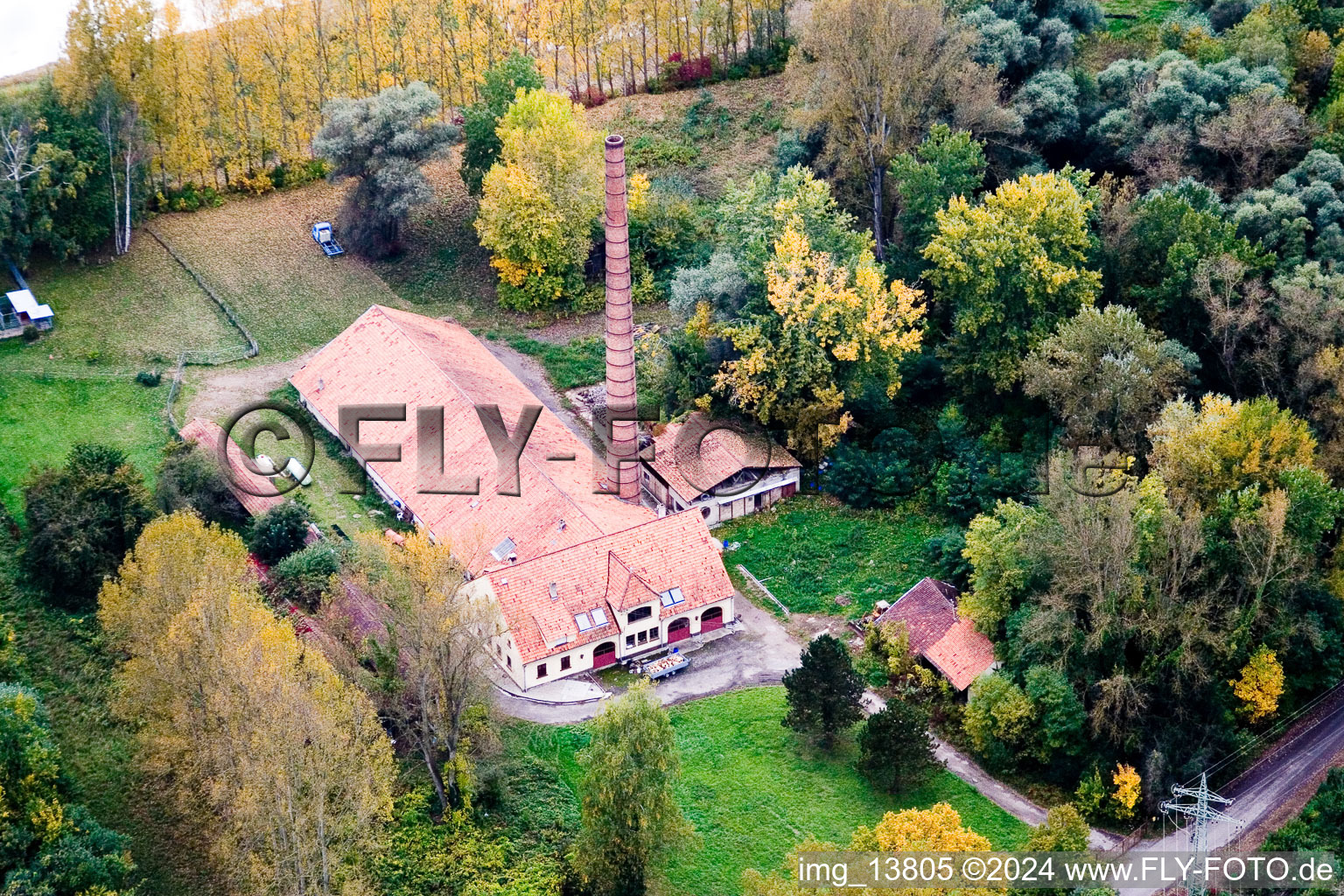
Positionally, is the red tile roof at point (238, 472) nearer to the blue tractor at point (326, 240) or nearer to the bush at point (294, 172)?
the blue tractor at point (326, 240)

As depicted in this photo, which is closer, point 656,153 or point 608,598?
point 608,598

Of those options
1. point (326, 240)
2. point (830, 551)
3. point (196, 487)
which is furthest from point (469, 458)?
point (326, 240)

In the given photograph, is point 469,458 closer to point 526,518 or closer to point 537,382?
point 526,518

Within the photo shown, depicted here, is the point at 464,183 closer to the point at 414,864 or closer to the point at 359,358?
the point at 359,358

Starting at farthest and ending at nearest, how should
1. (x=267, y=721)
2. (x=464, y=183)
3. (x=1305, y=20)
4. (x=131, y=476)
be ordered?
(x=464, y=183), (x=1305, y=20), (x=131, y=476), (x=267, y=721)

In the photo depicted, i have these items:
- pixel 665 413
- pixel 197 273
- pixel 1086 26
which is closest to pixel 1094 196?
pixel 1086 26

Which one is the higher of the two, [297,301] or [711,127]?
[711,127]
